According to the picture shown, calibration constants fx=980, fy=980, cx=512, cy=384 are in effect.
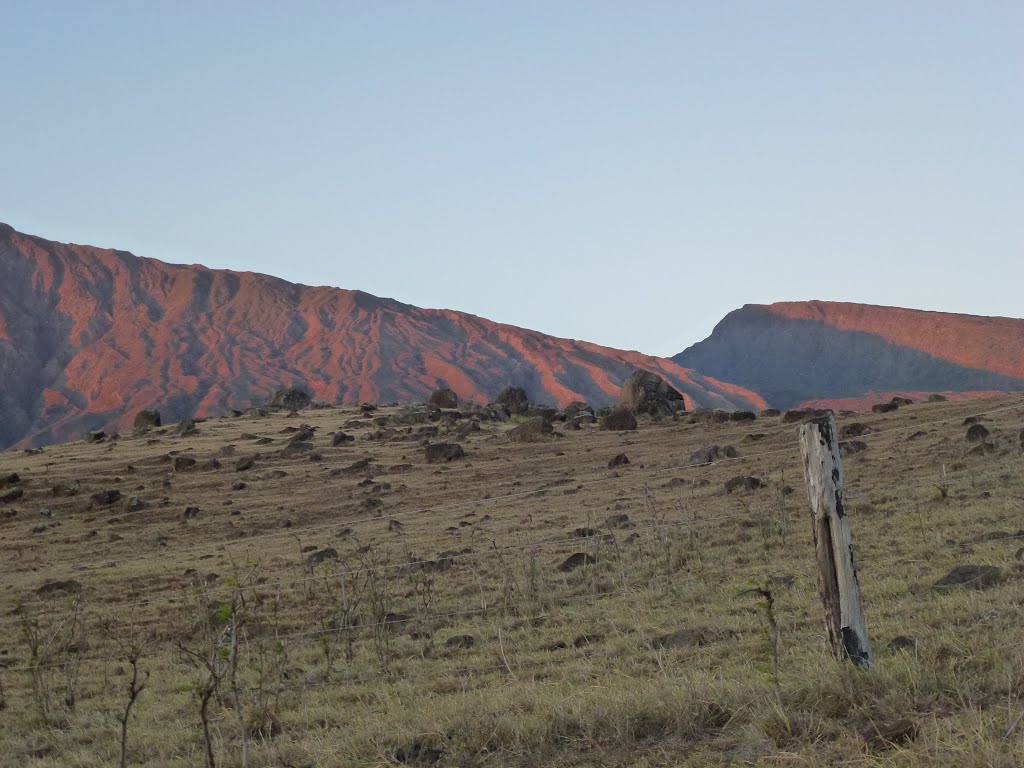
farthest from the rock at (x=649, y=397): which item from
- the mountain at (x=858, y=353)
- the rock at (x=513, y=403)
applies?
the mountain at (x=858, y=353)

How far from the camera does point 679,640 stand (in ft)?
29.6

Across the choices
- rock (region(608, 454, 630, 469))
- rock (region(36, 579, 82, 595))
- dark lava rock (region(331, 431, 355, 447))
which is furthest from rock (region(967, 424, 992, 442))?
dark lava rock (region(331, 431, 355, 447))

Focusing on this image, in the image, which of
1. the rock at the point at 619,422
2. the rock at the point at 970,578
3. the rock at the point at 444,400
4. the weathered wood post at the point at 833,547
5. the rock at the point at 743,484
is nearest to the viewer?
the weathered wood post at the point at 833,547

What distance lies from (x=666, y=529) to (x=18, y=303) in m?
159

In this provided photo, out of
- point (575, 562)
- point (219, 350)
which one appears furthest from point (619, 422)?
point (219, 350)

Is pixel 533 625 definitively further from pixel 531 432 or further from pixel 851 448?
pixel 531 432

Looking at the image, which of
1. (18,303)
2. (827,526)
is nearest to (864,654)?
(827,526)

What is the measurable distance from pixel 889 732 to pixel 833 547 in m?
1.41

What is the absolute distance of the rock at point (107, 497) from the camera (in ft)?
97.5

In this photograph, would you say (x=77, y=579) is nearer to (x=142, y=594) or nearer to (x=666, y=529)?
(x=142, y=594)

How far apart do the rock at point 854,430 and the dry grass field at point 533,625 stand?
4.46 meters

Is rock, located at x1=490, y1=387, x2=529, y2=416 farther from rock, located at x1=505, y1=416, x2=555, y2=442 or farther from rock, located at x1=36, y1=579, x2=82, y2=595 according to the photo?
rock, located at x1=36, y1=579, x2=82, y2=595

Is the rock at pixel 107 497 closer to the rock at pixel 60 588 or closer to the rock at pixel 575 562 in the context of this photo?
the rock at pixel 60 588

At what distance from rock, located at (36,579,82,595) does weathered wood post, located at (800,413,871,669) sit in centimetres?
1474
